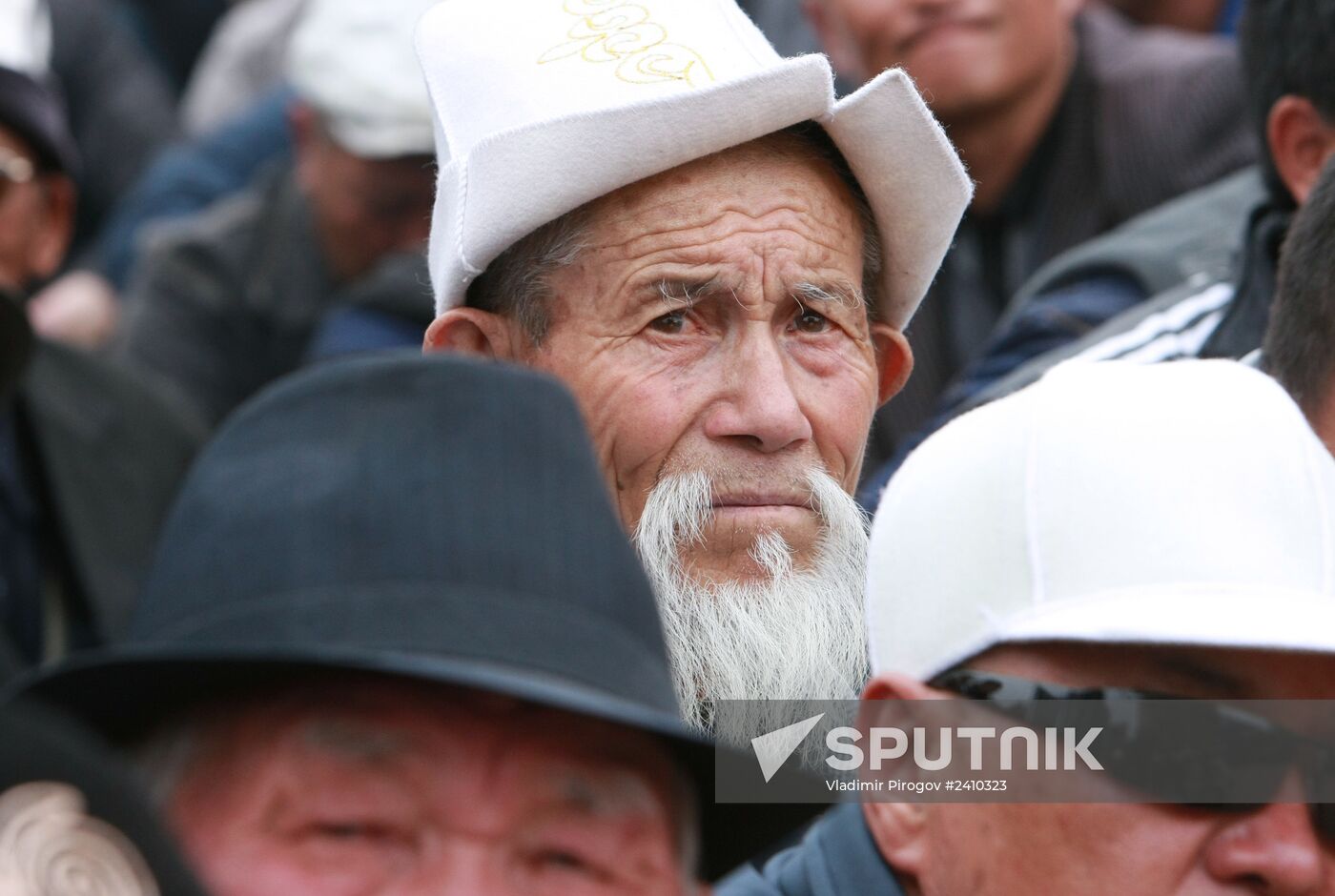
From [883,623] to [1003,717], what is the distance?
0.22 m

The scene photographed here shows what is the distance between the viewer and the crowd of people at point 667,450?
5.69ft

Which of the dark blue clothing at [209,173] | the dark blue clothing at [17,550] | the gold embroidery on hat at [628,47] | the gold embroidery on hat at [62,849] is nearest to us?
the gold embroidery on hat at [62,849]

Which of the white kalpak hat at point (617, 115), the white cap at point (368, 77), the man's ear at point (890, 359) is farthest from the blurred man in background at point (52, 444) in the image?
the man's ear at point (890, 359)

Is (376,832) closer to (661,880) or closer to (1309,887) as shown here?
(661,880)

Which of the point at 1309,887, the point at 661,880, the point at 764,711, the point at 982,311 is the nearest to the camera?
the point at 661,880

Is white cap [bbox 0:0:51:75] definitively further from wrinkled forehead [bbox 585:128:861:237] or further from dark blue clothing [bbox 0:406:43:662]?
wrinkled forehead [bbox 585:128:861:237]

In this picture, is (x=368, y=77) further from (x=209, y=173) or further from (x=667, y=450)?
(x=667, y=450)

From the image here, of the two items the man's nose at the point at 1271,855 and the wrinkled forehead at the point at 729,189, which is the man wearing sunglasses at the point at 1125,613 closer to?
the man's nose at the point at 1271,855

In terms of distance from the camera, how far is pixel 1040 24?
17.2 feet

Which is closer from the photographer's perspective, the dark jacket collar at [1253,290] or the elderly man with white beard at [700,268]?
the elderly man with white beard at [700,268]

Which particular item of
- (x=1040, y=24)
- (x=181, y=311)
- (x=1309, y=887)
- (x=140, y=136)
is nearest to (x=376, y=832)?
(x=1309, y=887)

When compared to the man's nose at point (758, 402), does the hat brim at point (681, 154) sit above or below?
above

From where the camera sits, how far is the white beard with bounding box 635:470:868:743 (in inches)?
123

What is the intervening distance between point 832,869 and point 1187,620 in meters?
0.53
